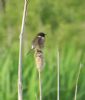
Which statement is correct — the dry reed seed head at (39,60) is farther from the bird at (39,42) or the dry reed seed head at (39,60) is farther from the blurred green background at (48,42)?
the blurred green background at (48,42)

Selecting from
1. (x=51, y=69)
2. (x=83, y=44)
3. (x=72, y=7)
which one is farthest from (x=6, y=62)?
(x=72, y=7)

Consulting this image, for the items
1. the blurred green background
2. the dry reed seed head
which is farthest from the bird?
the blurred green background

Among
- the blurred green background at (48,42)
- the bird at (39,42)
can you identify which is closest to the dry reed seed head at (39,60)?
the bird at (39,42)

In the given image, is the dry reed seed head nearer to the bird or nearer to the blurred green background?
the bird

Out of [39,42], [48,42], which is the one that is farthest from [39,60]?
[48,42]

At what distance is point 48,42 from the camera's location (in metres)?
6.87

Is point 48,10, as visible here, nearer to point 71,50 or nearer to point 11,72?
point 71,50

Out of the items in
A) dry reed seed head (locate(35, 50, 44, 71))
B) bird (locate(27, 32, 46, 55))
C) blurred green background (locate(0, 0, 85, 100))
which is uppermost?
bird (locate(27, 32, 46, 55))

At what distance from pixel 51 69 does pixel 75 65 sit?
356mm

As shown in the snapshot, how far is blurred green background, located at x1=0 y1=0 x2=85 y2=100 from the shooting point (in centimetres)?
361

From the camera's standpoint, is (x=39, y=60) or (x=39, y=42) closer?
(x=39, y=60)

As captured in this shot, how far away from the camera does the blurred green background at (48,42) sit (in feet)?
11.8

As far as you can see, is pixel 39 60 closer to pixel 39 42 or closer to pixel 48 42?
pixel 39 42

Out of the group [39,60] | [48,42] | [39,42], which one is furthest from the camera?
[48,42]
